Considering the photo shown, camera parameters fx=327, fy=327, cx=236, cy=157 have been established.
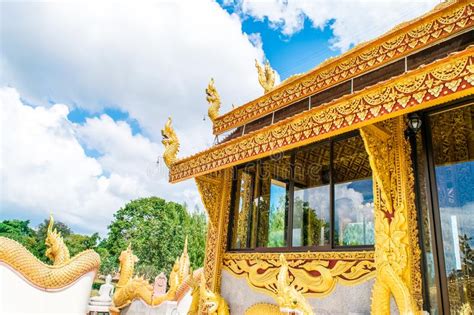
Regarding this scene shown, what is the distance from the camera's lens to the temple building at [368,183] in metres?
2.53

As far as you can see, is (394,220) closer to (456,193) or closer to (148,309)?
(456,193)

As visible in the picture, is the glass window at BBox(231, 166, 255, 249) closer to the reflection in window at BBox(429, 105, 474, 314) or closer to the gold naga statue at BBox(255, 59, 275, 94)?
the gold naga statue at BBox(255, 59, 275, 94)

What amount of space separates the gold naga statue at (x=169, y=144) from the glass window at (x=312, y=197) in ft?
5.99

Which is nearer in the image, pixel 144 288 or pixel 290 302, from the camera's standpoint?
pixel 290 302

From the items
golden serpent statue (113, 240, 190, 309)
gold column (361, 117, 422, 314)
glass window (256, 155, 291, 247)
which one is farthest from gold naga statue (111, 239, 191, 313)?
gold column (361, 117, 422, 314)

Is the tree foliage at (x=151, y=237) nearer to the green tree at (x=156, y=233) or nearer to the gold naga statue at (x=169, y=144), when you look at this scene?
the green tree at (x=156, y=233)

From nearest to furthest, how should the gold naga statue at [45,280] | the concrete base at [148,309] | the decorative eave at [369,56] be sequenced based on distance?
the decorative eave at [369,56] < the gold naga statue at [45,280] < the concrete base at [148,309]

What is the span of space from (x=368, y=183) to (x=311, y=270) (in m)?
1.08

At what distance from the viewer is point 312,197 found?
12.6ft

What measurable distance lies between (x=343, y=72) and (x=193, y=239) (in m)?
18.2

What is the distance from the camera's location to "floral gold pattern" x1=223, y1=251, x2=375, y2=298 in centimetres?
304

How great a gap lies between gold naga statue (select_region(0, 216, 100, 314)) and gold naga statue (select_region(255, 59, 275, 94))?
12.7 ft

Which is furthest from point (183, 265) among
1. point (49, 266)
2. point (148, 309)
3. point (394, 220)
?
point (394, 220)

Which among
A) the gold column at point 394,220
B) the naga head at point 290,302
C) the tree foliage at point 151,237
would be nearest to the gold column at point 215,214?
the naga head at point 290,302
